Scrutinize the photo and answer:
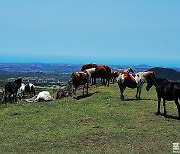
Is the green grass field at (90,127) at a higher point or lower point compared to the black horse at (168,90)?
lower

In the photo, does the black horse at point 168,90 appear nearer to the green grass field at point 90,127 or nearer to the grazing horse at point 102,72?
the green grass field at point 90,127

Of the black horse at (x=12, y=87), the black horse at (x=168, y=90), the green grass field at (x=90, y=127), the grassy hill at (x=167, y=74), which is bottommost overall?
the grassy hill at (x=167, y=74)

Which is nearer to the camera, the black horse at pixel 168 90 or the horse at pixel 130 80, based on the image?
the black horse at pixel 168 90

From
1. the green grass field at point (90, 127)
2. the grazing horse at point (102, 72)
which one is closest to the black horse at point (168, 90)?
the green grass field at point (90, 127)

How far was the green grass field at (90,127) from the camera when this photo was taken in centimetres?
1641

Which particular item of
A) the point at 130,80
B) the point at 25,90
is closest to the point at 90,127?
the point at 130,80

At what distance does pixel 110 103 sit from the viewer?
86.4 feet

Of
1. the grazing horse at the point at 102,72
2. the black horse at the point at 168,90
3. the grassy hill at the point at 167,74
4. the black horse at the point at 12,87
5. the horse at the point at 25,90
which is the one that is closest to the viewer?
the black horse at the point at 168,90

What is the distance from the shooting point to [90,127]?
19.9m

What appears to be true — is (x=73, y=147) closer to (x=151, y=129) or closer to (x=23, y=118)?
(x=151, y=129)

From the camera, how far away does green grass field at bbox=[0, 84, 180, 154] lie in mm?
16406

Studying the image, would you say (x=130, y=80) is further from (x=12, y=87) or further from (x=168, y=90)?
(x=12, y=87)

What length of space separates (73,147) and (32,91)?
2195cm

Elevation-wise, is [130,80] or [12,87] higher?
[130,80]
